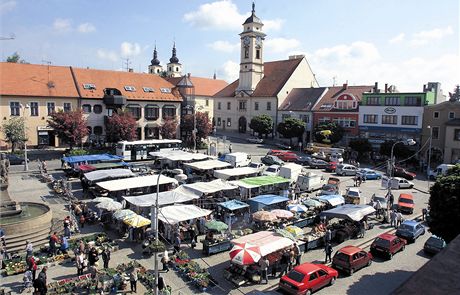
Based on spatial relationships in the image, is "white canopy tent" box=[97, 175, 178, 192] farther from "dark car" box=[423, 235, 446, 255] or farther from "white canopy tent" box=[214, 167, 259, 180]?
"dark car" box=[423, 235, 446, 255]

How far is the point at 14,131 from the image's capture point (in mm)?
43719

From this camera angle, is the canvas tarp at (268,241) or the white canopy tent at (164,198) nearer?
the canvas tarp at (268,241)

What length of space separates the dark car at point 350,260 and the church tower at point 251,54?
6019 cm

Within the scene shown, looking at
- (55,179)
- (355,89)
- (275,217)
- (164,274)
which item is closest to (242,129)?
(355,89)

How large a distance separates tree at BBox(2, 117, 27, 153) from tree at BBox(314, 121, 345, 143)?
132ft

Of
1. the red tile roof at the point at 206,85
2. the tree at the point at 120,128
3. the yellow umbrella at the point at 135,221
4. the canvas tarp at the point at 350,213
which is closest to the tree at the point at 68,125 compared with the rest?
the tree at the point at 120,128

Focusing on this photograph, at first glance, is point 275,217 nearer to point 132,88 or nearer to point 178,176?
point 178,176

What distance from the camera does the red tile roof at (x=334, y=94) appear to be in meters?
61.2

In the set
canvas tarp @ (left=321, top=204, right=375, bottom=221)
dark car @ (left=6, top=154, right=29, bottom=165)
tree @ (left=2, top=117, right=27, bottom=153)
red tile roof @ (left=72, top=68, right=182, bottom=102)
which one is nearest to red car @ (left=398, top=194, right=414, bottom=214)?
canvas tarp @ (left=321, top=204, right=375, bottom=221)

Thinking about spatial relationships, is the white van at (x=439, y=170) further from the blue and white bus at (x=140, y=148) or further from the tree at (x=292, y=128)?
the blue and white bus at (x=140, y=148)

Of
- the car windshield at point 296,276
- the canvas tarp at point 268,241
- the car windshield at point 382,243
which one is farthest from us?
the car windshield at point 382,243

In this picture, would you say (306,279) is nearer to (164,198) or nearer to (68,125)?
(164,198)

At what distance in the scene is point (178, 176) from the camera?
34.5 meters

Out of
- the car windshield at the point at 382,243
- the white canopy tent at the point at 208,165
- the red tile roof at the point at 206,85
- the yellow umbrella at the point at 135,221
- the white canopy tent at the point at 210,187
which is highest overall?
the red tile roof at the point at 206,85
